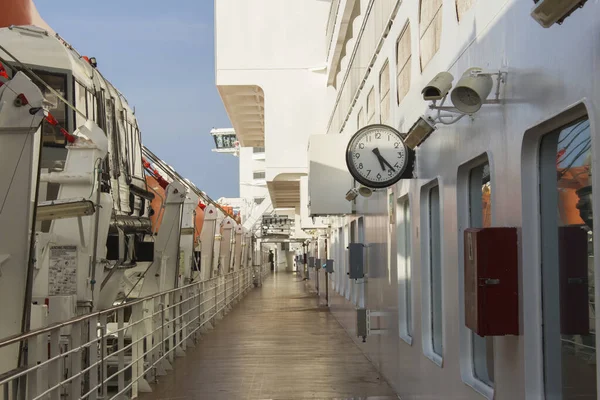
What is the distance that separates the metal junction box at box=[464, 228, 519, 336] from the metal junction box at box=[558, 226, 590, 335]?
352 mm

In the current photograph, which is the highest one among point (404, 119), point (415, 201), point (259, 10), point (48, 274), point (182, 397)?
point (259, 10)

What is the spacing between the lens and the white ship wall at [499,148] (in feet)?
12.4

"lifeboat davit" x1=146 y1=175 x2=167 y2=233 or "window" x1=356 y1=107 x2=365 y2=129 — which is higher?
"window" x1=356 y1=107 x2=365 y2=129

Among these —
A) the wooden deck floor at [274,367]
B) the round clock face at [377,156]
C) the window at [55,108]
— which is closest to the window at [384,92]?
the round clock face at [377,156]

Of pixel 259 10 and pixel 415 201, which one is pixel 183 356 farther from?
pixel 259 10

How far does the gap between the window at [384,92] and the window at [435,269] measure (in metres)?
2.68

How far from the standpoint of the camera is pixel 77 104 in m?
10.6

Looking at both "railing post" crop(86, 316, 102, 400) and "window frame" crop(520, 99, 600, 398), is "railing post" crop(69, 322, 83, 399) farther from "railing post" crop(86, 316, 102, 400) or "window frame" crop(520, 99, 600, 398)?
"window frame" crop(520, 99, 600, 398)

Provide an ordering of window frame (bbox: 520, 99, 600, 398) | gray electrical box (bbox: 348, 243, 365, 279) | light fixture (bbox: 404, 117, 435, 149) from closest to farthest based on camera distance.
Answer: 1. window frame (bbox: 520, 99, 600, 398)
2. light fixture (bbox: 404, 117, 435, 149)
3. gray electrical box (bbox: 348, 243, 365, 279)

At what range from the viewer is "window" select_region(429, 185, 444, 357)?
297 inches

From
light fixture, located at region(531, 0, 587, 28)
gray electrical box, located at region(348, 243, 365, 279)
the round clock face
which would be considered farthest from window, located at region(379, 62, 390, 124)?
light fixture, located at region(531, 0, 587, 28)

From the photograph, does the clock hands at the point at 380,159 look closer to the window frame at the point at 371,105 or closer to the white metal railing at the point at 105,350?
the white metal railing at the point at 105,350

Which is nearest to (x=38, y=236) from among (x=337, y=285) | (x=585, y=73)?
(x=585, y=73)

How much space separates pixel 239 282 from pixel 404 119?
19.8 meters
